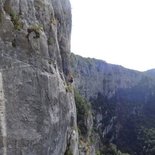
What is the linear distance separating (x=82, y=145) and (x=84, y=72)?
432 ft

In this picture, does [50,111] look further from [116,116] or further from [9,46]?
[116,116]

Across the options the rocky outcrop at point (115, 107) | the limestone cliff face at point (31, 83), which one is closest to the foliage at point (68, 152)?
the limestone cliff face at point (31, 83)

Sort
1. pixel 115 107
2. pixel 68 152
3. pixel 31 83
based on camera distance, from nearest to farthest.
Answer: pixel 31 83
pixel 68 152
pixel 115 107

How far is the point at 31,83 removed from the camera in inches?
896

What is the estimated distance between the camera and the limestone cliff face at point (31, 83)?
2136 centimetres

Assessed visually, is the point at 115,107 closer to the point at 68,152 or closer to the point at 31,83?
the point at 68,152

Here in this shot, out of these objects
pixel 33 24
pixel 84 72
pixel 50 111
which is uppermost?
pixel 84 72

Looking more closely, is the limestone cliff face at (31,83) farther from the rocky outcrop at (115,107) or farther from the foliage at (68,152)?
the rocky outcrop at (115,107)

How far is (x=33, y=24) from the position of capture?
25312mm

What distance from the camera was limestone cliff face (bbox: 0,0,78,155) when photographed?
70.1 ft

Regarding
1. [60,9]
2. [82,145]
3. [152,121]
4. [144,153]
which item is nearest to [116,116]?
[152,121]

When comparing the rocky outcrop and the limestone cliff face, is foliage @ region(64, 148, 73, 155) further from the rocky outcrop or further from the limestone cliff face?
the rocky outcrop

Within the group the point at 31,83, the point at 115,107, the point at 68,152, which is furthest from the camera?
the point at 115,107

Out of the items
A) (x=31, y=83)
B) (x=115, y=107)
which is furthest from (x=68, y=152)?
(x=115, y=107)
